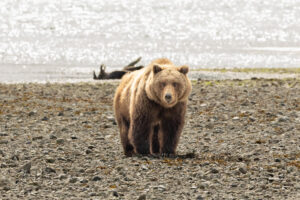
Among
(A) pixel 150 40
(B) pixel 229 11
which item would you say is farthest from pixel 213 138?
(B) pixel 229 11

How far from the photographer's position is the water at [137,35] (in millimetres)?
31125

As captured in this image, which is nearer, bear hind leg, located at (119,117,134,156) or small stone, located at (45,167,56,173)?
small stone, located at (45,167,56,173)

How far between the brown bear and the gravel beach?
29 centimetres

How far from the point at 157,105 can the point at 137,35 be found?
139ft

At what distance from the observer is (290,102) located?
44.9 ft

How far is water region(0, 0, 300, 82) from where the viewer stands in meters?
31.1

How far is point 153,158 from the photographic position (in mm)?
8148

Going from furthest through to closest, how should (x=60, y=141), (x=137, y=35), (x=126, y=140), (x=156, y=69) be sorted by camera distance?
(x=137, y=35) < (x=60, y=141) < (x=126, y=140) < (x=156, y=69)

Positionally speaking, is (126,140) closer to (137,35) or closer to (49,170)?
(49,170)

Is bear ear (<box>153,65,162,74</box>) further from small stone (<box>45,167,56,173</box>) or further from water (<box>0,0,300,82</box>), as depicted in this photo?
water (<box>0,0,300,82</box>)

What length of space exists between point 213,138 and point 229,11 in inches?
2804

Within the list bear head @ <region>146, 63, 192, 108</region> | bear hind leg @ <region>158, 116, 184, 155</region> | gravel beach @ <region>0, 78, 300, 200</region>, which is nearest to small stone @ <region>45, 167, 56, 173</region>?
gravel beach @ <region>0, 78, 300, 200</region>

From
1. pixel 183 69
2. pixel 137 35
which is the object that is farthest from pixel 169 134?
pixel 137 35

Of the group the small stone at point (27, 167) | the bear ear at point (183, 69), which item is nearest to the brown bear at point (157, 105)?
the bear ear at point (183, 69)
